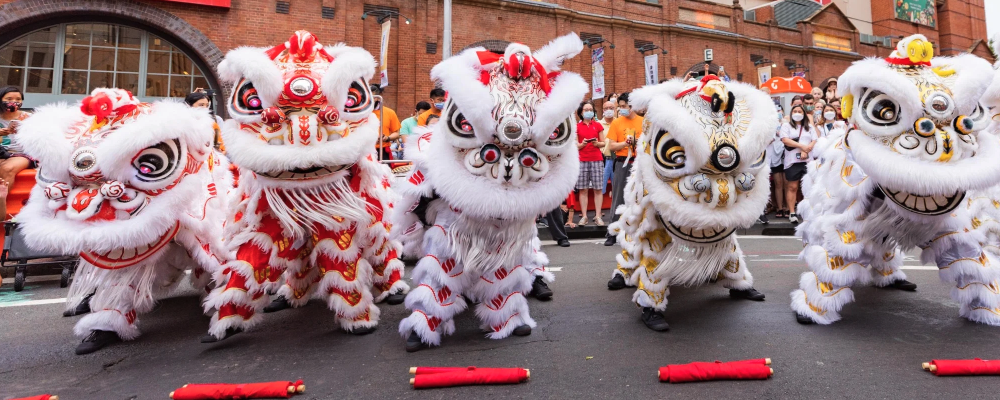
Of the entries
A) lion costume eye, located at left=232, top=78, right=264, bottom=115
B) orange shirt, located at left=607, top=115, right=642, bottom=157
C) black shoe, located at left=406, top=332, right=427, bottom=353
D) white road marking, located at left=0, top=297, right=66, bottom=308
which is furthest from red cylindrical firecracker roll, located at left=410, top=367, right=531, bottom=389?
orange shirt, located at left=607, top=115, right=642, bottom=157

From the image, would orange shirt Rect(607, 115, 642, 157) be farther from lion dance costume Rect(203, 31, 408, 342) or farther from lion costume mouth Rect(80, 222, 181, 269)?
lion costume mouth Rect(80, 222, 181, 269)

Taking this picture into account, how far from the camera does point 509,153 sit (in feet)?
8.79

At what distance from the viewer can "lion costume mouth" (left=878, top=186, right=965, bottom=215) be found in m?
2.85

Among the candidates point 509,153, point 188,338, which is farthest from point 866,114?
point 188,338

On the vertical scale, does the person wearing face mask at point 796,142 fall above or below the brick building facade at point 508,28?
below

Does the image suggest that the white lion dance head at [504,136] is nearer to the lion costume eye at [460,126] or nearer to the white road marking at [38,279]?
the lion costume eye at [460,126]

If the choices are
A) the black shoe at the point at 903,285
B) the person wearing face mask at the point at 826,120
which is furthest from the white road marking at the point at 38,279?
the person wearing face mask at the point at 826,120

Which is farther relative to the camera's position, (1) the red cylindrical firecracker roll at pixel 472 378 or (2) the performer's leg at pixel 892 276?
(2) the performer's leg at pixel 892 276

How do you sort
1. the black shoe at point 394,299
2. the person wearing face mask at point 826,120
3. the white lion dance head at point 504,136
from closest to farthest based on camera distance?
the white lion dance head at point 504,136, the black shoe at point 394,299, the person wearing face mask at point 826,120

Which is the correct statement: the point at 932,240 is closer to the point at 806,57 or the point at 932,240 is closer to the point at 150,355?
the point at 150,355

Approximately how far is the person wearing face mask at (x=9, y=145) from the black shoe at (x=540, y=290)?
459 centimetres

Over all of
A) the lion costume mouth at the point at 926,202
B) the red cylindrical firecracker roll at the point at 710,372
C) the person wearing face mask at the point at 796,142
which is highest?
the person wearing face mask at the point at 796,142

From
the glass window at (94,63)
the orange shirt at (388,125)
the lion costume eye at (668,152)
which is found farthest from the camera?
the glass window at (94,63)

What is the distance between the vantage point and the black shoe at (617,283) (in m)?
→ 4.19
